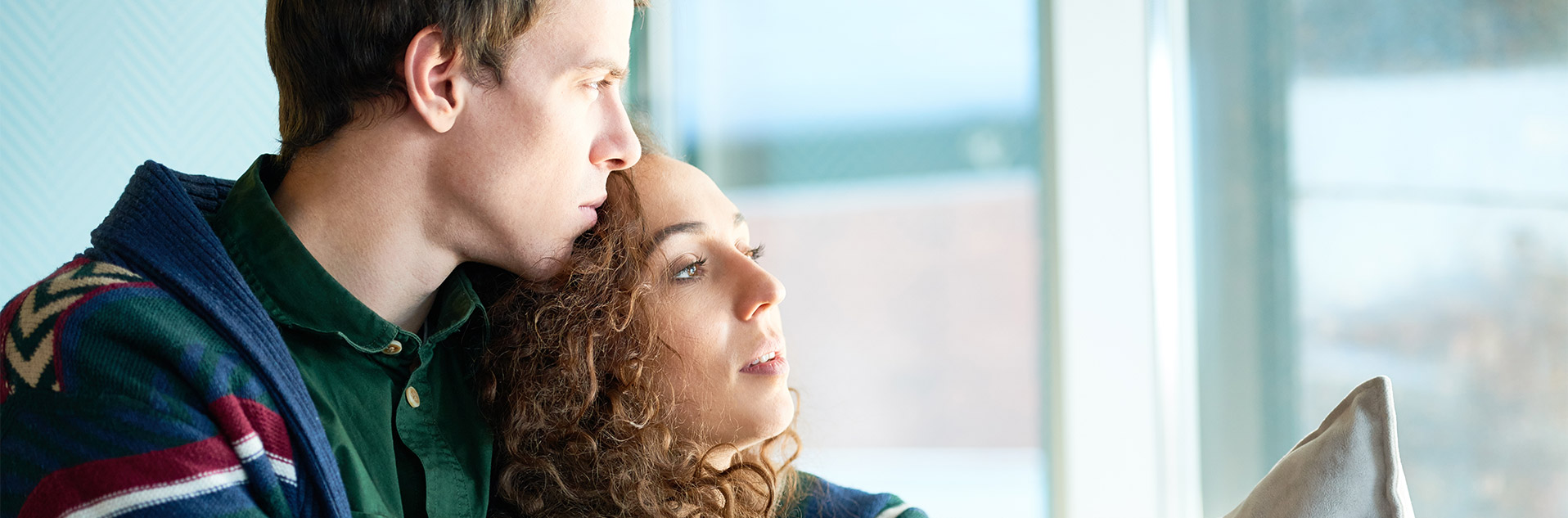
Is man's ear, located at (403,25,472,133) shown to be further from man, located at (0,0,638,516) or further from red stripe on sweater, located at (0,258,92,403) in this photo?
red stripe on sweater, located at (0,258,92,403)

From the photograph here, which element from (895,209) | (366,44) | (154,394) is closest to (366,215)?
(366,44)

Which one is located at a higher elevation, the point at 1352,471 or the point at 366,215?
the point at 366,215

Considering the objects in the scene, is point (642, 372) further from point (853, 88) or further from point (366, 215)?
point (853, 88)

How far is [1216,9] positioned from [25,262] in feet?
5.90

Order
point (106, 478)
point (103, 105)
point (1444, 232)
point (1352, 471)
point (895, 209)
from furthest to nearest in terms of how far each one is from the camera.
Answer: point (895, 209), point (1444, 232), point (103, 105), point (1352, 471), point (106, 478)

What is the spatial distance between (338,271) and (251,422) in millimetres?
218

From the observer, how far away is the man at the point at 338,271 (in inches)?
33.6

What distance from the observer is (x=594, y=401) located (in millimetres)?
1228

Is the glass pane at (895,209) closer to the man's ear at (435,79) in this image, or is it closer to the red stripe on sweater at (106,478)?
the man's ear at (435,79)

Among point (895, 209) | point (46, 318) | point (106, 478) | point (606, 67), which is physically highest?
point (606, 67)

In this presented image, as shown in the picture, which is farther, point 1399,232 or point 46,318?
point 1399,232

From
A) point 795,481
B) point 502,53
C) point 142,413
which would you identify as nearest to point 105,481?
point 142,413

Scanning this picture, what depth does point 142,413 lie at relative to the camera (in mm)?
840

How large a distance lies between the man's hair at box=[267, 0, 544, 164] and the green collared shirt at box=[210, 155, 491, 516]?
0.30 ft
